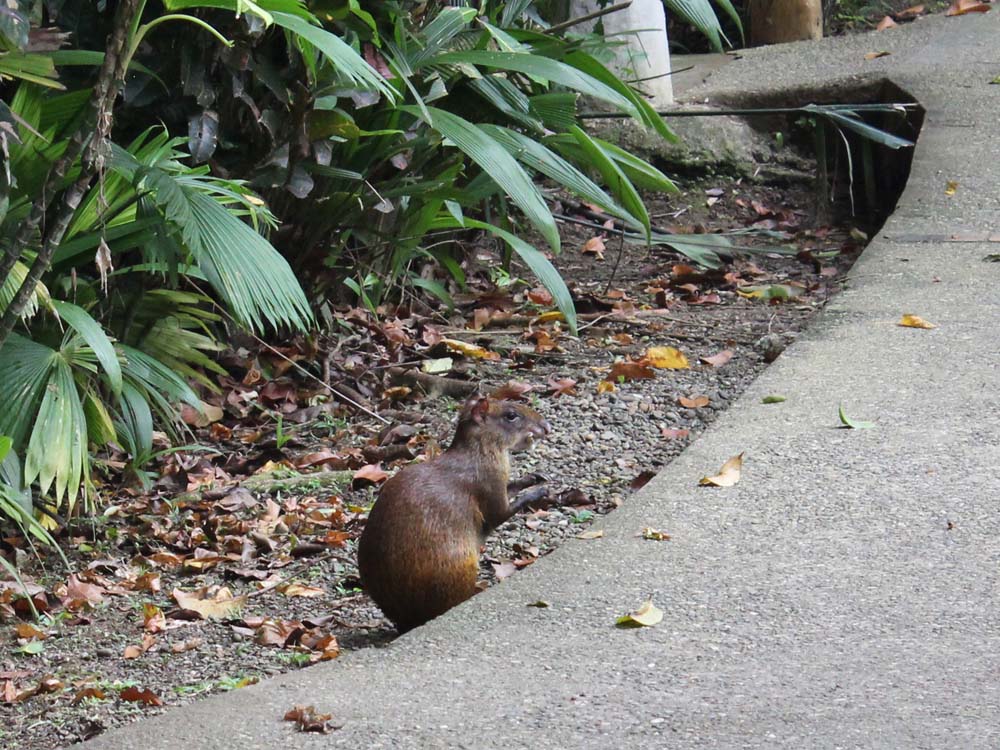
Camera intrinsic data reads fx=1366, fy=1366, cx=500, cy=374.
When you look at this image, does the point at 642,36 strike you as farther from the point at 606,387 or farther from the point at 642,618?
the point at 642,618

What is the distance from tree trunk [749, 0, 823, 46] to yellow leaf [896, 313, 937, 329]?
16.6ft

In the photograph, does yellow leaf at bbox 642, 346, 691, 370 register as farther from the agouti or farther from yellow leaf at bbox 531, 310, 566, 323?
the agouti

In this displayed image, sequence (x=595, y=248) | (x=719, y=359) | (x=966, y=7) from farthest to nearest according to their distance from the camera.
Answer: (x=966, y=7) < (x=595, y=248) < (x=719, y=359)

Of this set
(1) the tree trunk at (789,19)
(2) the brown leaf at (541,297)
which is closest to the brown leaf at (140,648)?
(2) the brown leaf at (541,297)

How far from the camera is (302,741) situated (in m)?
2.32

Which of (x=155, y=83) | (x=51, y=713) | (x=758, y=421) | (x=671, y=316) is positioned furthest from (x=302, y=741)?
(x=671, y=316)

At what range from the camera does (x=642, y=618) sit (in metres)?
2.74

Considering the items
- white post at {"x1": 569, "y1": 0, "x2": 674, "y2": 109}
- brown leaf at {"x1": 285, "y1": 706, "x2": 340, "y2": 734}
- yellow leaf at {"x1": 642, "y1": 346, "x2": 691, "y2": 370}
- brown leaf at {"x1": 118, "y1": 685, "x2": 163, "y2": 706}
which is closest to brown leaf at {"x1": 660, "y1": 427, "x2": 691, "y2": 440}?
yellow leaf at {"x1": 642, "y1": 346, "x2": 691, "y2": 370}

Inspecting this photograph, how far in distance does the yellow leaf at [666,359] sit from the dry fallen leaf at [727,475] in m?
1.33

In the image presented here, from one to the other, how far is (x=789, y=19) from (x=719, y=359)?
4986 mm

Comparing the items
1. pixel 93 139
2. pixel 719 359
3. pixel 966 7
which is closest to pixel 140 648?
pixel 93 139

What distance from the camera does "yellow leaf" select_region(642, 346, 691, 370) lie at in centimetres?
486

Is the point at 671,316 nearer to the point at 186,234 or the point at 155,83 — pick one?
the point at 155,83

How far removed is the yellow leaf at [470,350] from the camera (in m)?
5.21
